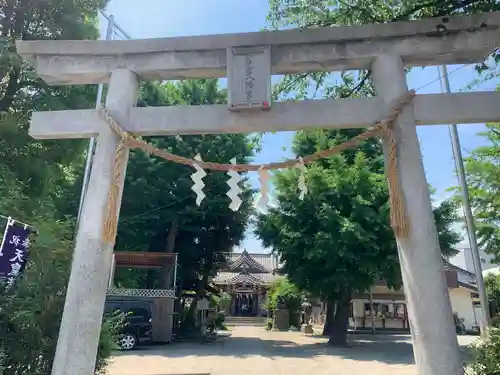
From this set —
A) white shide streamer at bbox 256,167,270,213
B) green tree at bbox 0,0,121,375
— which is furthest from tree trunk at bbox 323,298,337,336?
white shide streamer at bbox 256,167,270,213

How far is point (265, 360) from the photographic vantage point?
12188 millimetres

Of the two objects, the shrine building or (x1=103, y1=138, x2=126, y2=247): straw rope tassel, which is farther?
the shrine building

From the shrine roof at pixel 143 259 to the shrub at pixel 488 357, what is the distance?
491 inches

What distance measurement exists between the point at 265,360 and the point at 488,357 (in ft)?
26.3

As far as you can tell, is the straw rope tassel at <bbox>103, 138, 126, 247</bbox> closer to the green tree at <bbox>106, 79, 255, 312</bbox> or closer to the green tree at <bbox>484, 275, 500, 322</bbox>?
the green tree at <bbox>106, 79, 255, 312</bbox>

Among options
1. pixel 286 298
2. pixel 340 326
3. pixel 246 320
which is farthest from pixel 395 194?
pixel 246 320

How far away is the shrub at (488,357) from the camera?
5078 mm

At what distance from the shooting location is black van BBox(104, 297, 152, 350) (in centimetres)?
1452

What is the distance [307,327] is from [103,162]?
69.3ft

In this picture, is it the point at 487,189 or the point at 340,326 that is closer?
the point at 487,189

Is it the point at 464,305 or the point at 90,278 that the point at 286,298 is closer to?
the point at 464,305

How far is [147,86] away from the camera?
60.4 feet

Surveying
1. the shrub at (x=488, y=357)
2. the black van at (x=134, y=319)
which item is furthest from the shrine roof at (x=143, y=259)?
the shrub at (x=488, y=357)

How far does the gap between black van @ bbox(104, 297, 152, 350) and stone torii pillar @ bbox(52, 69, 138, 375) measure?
37.0 feet
